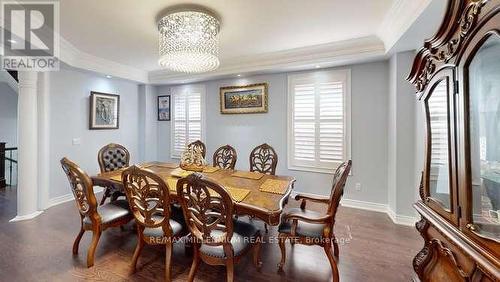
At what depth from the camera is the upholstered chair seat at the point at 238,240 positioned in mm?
1727

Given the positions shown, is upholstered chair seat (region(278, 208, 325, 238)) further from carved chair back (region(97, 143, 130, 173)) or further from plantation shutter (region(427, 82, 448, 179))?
carved chair back (region(97, 143, 130, 173))

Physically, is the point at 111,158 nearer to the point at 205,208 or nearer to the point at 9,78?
the point at 205,208

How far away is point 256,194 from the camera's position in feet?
6.78

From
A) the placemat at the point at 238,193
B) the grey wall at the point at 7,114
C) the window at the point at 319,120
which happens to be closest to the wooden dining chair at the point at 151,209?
the placemat at the point at 238,193

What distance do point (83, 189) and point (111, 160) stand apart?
1.38 metres

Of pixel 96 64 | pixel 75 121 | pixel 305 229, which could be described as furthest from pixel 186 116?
pixel 305 229

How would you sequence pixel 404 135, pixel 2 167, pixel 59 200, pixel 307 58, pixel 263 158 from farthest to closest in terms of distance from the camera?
1. pixel 2 167
2. pixel 59 200
3. pixel 307 58
4. pixel 263 158
5. pixel 404 135

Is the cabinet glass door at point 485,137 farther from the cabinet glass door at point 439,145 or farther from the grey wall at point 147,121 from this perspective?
the grey wall at point 147,121

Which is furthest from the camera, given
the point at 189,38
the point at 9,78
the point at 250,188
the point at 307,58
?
the point at 9,78

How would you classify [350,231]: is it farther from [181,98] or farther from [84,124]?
[84,124]

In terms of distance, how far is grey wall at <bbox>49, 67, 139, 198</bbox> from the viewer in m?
3.88

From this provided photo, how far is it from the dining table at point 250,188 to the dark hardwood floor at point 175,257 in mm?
679

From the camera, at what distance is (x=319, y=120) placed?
13.1 ft

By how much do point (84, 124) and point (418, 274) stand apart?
5.34 m
